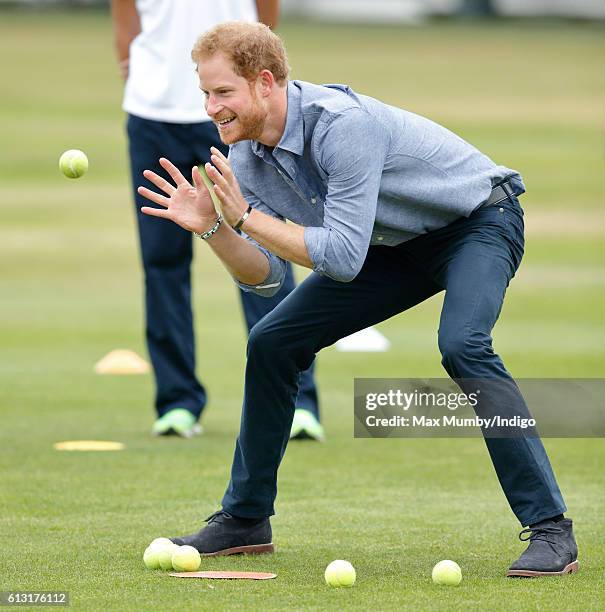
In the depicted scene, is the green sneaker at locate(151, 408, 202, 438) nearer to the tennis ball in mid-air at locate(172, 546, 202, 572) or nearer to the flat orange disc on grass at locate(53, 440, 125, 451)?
the flat orange disc on grass at locate(53, 440, 125, 451)

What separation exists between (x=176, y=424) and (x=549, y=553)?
3.40 m

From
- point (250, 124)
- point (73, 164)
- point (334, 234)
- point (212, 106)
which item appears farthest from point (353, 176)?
point (73, 164)

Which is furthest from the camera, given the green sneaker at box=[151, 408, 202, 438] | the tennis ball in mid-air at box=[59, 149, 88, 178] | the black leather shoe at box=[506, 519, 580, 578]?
the green sneaker at box=[151, 408, 202, 438]

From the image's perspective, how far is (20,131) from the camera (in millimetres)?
31391

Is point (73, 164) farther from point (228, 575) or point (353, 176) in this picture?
point (228, 575)

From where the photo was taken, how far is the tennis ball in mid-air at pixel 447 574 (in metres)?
5.15

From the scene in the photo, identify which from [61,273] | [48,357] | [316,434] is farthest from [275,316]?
[61,273]

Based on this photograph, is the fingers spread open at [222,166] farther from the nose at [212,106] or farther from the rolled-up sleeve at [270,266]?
the rolled-up sleeve at [270,266]

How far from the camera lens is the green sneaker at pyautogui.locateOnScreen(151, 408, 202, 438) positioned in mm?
8273

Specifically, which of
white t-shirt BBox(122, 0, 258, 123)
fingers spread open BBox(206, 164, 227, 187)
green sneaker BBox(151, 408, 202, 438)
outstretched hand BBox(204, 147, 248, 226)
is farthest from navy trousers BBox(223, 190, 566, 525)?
white t-shirt BBox(122, 0, 258, 123)

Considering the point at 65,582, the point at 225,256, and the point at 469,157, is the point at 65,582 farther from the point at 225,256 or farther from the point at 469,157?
the point at 469,157

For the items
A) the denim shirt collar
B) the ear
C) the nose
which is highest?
the ear

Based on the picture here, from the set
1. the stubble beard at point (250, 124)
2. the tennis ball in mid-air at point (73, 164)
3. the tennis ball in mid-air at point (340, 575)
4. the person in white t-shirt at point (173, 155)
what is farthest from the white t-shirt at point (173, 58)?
the tennis ball in mid-air at point (340, 575)

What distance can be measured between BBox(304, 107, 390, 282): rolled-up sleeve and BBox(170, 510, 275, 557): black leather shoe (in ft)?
3.72
